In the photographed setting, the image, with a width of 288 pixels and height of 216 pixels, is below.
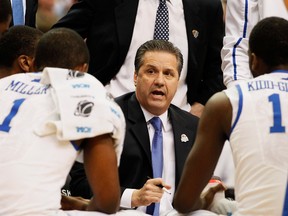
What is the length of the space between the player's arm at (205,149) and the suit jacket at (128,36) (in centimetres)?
190

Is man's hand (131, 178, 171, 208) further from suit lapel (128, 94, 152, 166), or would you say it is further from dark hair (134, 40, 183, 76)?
dark hair (134, 40, 183, 76)

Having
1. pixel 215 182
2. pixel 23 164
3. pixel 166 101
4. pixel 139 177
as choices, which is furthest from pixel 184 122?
pixel 23 164

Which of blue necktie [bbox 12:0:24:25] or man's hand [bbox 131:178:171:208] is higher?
blue necktie [bbox 12:0:24:25]

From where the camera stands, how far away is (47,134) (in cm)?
306

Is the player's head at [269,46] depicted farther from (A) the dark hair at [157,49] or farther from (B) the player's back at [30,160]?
(A) the dark hair at [157,49]

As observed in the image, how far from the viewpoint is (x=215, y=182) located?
361 centimetres

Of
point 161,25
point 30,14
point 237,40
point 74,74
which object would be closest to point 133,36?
point 161,25

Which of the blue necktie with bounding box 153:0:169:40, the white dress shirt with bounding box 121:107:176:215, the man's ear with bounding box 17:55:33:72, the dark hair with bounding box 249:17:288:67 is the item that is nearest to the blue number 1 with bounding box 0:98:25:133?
the man's ear with bounding box 17:55:33:72

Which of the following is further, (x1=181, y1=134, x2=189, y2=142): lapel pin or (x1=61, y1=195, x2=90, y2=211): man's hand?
(x1=181, y1=134, x2=189, y2=142): lapel pin

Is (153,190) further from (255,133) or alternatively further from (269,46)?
(269,46)

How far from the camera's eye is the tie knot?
4281 mm

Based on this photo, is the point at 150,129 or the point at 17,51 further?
the point at 150,129

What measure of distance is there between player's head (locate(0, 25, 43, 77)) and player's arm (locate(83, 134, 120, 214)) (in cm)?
91

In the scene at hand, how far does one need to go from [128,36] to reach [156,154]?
1.15 m
